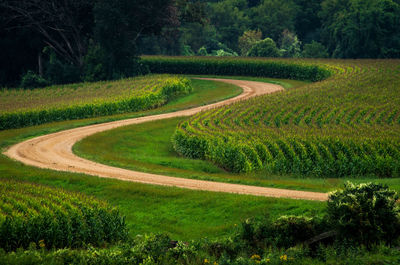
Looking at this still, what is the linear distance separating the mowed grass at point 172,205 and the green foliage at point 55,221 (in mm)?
1873

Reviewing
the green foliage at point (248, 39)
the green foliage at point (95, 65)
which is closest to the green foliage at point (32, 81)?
the green foliage at point (95, 65)

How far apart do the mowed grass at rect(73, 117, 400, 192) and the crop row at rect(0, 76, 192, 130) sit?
6762mm

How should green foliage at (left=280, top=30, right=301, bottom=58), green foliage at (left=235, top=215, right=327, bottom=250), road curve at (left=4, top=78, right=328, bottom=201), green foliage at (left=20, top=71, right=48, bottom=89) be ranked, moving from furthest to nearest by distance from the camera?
green foliage at (left=280, top=30, right=301, bottom=58)
green foliage at (left=20, top=71, right=48, bottom=89)
road curve at (left=4, top=78, right=328, bottom=201)
green foliage at (left=235, top=215, right=327, bottom=250)

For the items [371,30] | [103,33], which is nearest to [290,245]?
[103,33]

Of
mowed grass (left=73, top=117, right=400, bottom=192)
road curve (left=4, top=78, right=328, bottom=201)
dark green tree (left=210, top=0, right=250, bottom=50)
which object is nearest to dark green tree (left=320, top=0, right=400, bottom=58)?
dark green tree (left=210, top=0, right=250, bottom=50)

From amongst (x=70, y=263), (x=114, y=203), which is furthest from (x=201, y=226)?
(x=70, y=263)

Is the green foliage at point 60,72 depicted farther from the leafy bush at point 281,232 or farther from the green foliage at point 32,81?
the leafy bush at point 281,232

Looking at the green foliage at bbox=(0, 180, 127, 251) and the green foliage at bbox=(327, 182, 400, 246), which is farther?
the green foliage at bbox=(0, 180, 127, 251)

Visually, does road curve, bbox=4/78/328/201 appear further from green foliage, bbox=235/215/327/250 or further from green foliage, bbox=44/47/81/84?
green foliage, bbox=44/47/81/84

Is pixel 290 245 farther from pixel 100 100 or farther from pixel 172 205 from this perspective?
pixel 100 100

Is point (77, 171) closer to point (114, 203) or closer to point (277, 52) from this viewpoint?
point (114, 203)

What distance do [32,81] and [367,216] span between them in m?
59.9

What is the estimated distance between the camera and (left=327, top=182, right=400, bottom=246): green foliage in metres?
15.2

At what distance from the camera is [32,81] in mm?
69625
